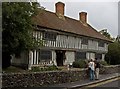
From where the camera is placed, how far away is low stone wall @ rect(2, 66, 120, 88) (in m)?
16.6

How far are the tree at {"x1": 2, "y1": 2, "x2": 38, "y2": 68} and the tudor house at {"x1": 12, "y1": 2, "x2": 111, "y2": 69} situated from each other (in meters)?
5.18

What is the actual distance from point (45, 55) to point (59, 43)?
3189 mm

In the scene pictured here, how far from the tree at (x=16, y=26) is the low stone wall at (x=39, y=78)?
2.80 metres

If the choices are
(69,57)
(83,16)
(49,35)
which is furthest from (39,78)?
(83,16)

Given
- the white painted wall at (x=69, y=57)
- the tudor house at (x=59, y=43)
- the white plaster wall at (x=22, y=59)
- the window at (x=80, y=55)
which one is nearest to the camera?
the white plaster wall at (x=22, y=59)

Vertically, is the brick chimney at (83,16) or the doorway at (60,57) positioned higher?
the brick chimney at (83,16)

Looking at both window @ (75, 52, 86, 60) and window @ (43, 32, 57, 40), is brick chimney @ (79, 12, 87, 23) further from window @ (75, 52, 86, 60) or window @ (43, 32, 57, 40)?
window @ (43, 32, 57, 40)

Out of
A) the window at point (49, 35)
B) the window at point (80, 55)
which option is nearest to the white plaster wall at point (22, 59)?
the window at point (49, 35)

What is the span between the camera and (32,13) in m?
21.5

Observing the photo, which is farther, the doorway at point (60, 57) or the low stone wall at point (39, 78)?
the doorway at point (60, 57)

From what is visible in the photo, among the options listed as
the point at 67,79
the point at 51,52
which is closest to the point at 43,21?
the point at 51,52

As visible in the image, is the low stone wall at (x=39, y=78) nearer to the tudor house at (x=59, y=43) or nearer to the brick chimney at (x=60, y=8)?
the tudor house at (x=59, y=43)

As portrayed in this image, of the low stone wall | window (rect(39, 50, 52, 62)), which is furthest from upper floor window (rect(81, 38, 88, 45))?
the low stone wall

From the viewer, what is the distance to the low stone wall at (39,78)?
1659 cm
